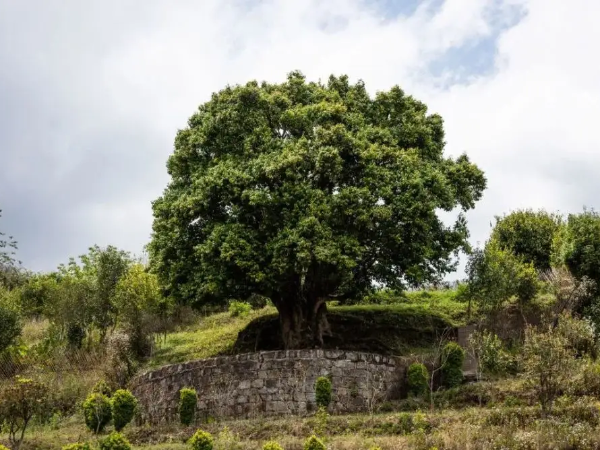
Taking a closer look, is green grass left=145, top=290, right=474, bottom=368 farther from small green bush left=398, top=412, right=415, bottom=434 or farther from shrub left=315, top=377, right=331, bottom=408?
small green bush left=398, top=412, right=415, bottom=434

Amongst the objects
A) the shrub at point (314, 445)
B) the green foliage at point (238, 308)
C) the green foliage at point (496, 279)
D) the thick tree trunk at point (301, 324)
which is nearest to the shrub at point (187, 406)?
the thick tree trunk at point (301, 324)

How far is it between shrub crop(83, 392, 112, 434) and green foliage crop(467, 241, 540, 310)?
1383 centimetres

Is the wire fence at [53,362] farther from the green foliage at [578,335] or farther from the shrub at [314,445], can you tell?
the green foliage at [578,335]

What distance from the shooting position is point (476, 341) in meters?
24.8

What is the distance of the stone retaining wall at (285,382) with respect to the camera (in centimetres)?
2489

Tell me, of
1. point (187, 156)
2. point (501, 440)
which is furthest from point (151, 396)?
point (501, 440)

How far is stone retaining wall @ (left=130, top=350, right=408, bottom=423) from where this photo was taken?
24891 millimetres

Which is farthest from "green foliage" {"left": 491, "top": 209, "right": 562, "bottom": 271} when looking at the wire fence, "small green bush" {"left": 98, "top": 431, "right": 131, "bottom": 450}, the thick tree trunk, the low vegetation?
"small green bush" {"left": 98, "top": 431, "right": 131, "bottom": 450}

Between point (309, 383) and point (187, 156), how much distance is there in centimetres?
1021

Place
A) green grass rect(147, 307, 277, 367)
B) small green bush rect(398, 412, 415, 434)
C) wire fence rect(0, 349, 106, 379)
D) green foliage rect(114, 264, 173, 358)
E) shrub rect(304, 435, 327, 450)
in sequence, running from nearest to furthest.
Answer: shrub rect(304, 435, 327, 450)
small green bush rect(398, 412, 415, 434)
green grass rect(147, 307, 277, 367)
wire fence rect(0, 349, 106, 379)
green foliage rect(114, 264, 173, 358)

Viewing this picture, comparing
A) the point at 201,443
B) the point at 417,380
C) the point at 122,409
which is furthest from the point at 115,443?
the point at 417,380

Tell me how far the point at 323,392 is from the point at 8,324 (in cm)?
1396

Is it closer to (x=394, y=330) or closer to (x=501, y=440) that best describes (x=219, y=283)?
(x=394, y=330)

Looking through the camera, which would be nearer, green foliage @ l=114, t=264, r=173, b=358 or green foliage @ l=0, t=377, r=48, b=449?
green foliage @ l=0, t=377, r=48, b=449
